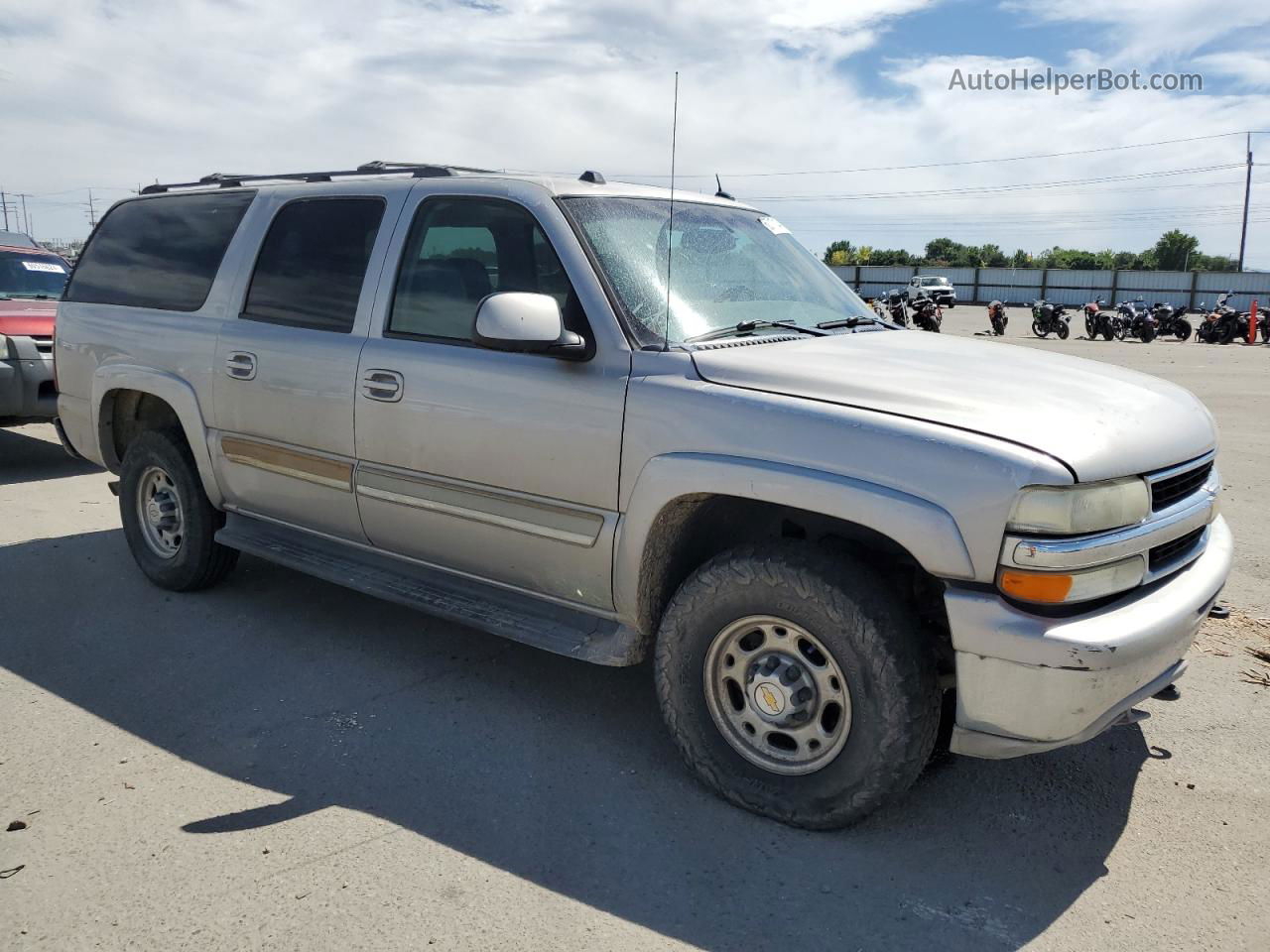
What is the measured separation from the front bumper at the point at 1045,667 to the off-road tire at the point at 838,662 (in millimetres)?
169

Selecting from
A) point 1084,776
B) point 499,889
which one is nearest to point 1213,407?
point 1084,776

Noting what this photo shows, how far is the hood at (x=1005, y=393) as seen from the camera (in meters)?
2.74

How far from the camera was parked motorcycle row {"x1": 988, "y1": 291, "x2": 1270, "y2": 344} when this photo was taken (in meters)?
26.0

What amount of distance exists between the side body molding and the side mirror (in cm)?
52

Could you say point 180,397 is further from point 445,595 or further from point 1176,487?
point 1176,487

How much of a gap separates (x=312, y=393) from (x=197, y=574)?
1481 millimetres

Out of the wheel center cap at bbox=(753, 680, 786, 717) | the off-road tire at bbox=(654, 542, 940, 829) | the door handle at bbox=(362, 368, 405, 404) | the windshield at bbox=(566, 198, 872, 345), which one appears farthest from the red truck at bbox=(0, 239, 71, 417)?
the wheel center cap at bbox=(753, 680, 786, 717)

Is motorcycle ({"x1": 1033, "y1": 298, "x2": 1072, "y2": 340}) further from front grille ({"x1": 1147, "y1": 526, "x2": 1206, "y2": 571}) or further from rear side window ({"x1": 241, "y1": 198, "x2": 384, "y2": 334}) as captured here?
rear side window ({"x1": 241, "y1": 198, "x2": 384, "y2": 334})

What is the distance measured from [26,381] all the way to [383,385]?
5687mm

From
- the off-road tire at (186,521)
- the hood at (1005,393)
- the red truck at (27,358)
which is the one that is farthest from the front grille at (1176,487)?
the red truck at (27,358)

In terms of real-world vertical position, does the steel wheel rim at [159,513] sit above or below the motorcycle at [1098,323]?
below

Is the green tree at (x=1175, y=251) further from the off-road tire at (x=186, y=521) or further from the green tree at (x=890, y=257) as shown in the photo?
the off-road tire at (x=186, y=521)

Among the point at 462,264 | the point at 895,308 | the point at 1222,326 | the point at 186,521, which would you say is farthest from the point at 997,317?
the point at 462,264

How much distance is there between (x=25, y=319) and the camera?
8.23 meters
